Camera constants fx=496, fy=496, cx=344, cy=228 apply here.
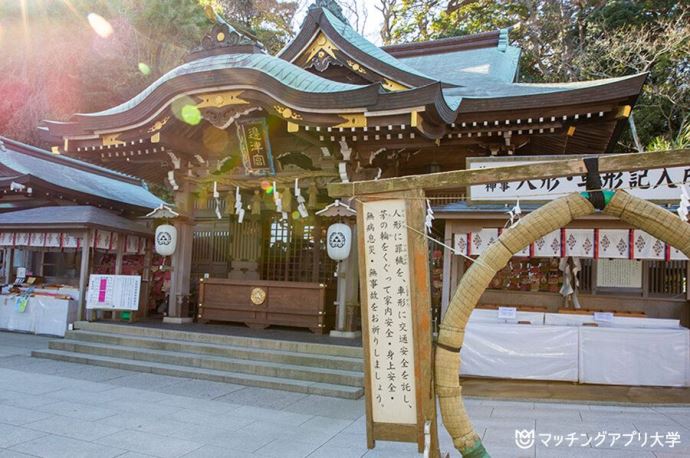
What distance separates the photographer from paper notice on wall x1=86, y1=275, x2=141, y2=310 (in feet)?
34.3

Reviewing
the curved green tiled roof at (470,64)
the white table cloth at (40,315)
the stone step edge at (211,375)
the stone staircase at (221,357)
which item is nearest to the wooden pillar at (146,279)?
the white table cloth at (40,315)

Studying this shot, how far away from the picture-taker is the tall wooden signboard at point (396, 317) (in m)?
3.58

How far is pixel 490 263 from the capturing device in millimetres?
3273

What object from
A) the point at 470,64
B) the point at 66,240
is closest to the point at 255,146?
the point at 66,240

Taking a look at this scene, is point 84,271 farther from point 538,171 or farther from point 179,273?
point 538,171

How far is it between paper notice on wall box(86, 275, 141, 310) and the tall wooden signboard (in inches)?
318

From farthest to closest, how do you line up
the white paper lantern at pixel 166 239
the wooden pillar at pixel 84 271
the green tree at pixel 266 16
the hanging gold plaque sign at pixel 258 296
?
the green tree at pixel 266 16 → the wooden pillar at pixel 84 271 → the white paper lantern at pixel 166 239 → the hanging gold plaque sign at pixel 258 296

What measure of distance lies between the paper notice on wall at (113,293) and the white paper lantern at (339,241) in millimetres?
4502

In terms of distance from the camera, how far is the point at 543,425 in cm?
568

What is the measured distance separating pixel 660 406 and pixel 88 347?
30.4 ft

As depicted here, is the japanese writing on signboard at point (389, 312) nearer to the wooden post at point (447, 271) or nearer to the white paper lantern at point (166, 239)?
the wooden post at point (447, 271)

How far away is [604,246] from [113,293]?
9.54m

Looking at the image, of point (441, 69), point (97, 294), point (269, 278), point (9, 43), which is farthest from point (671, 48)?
point (9, 43)

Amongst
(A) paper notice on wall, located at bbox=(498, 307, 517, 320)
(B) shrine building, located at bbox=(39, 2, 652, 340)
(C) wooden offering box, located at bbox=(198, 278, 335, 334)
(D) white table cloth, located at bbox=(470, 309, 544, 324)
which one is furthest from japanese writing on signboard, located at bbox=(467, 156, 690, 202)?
(C) wooden offering box, located at bbox=(198, 278, 335, 334)
